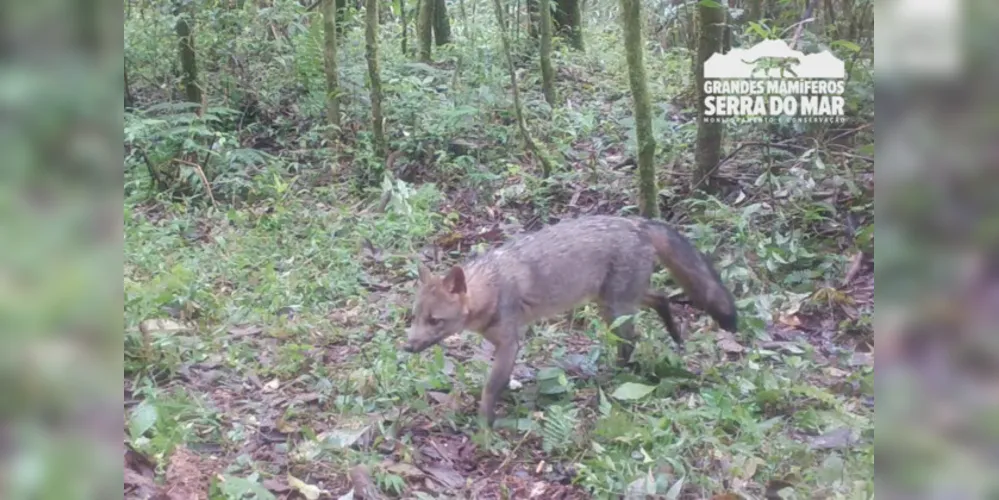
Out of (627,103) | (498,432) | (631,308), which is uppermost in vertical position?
(627,103)

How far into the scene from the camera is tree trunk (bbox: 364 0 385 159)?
7977 millimetres

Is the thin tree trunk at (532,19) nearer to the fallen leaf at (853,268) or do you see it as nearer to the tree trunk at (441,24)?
the tree trunk at (441,24)

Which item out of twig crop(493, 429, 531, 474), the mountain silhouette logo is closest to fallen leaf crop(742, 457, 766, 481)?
twig crop(493, 429, 531, 474)

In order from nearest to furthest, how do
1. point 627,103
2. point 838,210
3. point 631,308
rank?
point 631,308 → point 838,210 → point 627,103

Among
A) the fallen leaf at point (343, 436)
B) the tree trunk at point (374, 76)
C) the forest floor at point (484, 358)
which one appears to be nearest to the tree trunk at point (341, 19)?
the tree trunk at point (374, 76)

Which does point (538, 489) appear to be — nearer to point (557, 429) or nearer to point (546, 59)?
point (557, 429)

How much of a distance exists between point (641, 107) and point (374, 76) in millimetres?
3221

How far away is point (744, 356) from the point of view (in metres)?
4.61

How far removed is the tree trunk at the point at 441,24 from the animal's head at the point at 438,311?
327 inches

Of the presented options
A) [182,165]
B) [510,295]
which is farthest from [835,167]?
[182,165]

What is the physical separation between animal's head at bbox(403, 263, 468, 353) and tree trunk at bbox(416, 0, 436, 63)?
274 inches

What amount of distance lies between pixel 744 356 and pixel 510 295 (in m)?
1.30

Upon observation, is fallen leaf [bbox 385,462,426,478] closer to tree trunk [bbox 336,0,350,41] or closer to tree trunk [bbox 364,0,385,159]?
tree trunk [bbox 364,0,385,159]
